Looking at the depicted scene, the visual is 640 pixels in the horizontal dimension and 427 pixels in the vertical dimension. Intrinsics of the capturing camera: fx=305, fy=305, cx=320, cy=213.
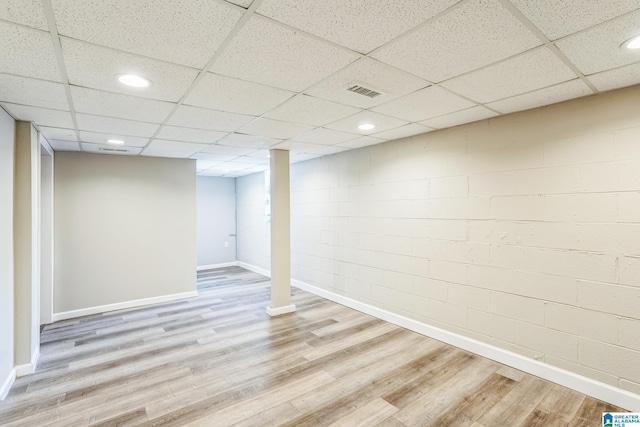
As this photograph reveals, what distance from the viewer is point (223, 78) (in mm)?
2125

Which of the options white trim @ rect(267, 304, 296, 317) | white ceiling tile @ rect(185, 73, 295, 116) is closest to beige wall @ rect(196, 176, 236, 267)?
white trim @ rect(267, 304, 296, 317)

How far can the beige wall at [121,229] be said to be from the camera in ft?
15.1

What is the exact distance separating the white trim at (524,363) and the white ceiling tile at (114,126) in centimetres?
373

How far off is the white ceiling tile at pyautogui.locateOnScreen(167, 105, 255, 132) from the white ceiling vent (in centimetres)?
117

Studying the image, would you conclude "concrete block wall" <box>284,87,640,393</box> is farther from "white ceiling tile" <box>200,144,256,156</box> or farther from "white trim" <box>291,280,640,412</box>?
"white ceiling tile" <box>200,144,256,156</box>

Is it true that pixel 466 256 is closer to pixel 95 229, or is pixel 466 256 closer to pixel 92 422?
pixel 92 422

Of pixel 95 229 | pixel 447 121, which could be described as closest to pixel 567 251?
pixel 447 121

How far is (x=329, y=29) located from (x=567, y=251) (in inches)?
106

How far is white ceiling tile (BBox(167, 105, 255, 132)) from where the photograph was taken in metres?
2.82

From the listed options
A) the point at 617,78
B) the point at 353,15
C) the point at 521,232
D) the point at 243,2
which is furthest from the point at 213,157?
the point at 617,78

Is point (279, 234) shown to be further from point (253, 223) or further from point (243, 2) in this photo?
point (243, 2)

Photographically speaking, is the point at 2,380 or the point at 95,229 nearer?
the point at 2,380

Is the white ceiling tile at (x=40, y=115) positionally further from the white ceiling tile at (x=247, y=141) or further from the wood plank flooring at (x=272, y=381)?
the wood plank flooring at (x=272, y=381)

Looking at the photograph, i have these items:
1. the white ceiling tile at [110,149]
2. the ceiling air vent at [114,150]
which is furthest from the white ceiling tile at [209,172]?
the ceiling air vent at [114,150]
